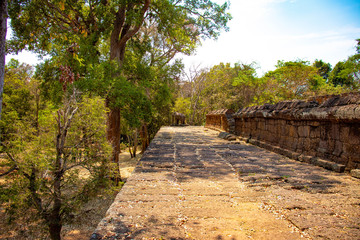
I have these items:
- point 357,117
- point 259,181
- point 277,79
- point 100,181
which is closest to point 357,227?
point 259,181

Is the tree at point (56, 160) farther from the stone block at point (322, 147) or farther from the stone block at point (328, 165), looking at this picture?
the stone block at point (322, 147)

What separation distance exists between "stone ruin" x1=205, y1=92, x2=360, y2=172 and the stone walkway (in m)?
0.37

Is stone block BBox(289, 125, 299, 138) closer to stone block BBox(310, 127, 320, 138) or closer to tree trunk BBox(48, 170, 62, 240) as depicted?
stone block BBox(310, 127, 320, 138)

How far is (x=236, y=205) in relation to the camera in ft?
8.59

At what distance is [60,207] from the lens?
487 centimetres

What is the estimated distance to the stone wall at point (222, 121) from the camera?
10452 mm

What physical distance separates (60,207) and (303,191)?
15.5 ft

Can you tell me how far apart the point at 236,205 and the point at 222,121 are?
9.87m

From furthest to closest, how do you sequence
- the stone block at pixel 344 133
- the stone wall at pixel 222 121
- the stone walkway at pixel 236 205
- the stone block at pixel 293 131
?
the stone wall at pixel 222 121, the stone block at pixel 293 131, the stone block at pixel 344 133, the stone walkway at pixel 236 205

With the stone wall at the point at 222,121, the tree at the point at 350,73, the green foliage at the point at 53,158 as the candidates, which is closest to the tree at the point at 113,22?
the green foliage at the point at 53,158

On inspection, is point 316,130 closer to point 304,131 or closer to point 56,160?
point 304,131

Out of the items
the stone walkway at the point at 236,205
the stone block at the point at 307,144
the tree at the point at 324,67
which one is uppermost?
the tree at the point at 324,67

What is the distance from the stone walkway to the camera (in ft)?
6.67

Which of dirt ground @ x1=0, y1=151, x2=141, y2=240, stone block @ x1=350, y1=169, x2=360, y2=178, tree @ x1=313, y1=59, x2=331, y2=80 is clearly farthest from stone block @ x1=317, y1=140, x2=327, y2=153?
tree @ x1=313, y1=59, x2=331, y2=80
